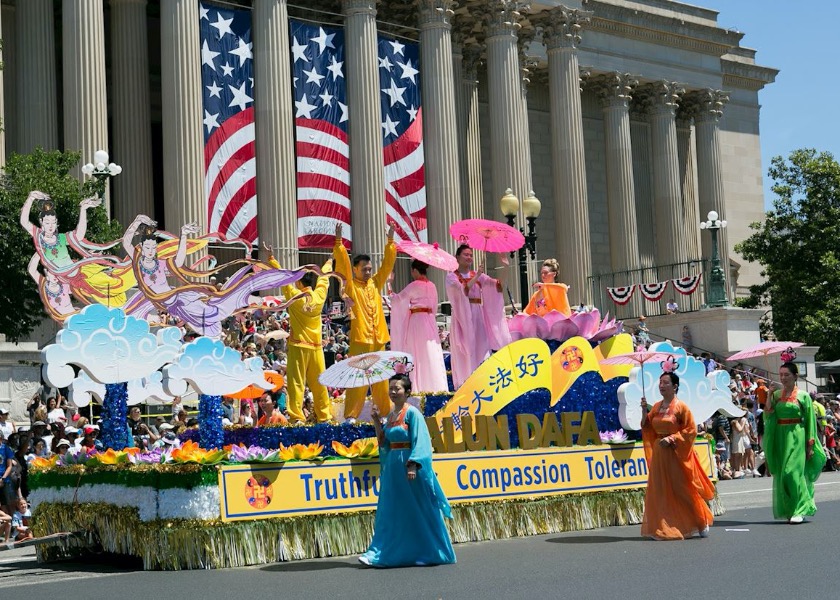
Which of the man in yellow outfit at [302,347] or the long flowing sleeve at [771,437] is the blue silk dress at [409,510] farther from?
the man in yellow outfit at [302,347]

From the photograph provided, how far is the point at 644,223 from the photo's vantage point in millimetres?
57625

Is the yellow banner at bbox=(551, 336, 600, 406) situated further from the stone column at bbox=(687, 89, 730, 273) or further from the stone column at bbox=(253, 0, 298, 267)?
the stone column at bbox=(687, 89, 730, 273)

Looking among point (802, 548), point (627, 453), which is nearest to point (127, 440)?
point (627, 453)

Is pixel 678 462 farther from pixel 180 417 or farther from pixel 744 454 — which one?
pixel 744 454

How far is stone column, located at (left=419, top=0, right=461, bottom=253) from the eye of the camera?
4128 centimetres

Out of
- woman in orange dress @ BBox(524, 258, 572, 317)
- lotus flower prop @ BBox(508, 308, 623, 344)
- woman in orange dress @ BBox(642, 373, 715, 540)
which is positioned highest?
woman in orange dress @ BBox(524, 258, 572, 317)

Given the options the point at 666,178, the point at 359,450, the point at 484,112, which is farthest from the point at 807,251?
the point at 359,450

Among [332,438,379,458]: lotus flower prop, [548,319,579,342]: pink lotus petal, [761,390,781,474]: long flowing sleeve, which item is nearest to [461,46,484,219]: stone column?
[548,319,579,342]: pink lotus petal

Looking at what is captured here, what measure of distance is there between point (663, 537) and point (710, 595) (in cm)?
455

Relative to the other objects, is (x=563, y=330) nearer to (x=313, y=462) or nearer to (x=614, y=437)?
(x=614, y=437)

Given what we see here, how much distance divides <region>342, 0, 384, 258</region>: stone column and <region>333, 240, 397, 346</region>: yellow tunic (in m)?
20.2

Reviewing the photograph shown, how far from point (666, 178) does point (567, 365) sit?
127 feet

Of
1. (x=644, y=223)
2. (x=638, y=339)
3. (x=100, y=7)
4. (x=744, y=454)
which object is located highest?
(x=100, y=7)

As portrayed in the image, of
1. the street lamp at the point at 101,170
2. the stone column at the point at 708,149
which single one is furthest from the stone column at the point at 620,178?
the street lamp at the point at 101,170
